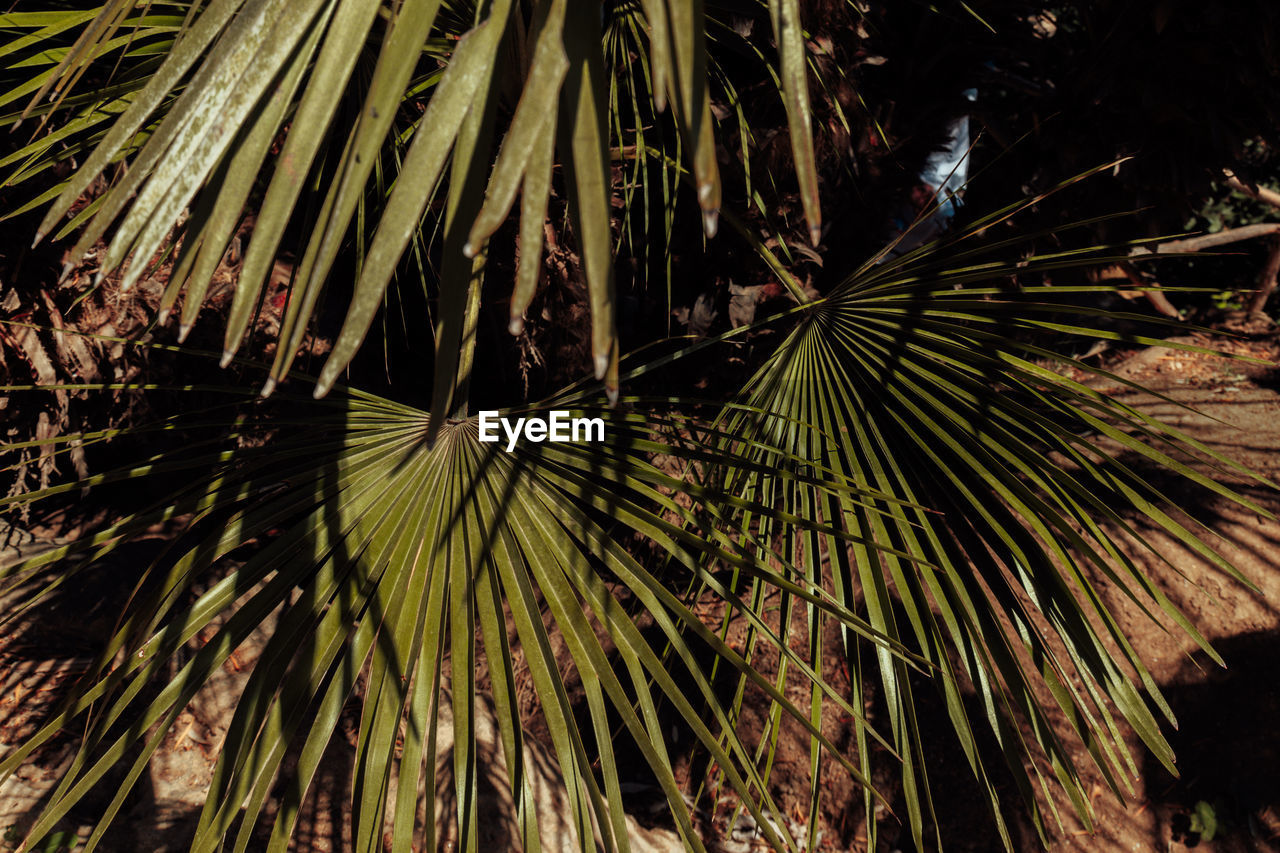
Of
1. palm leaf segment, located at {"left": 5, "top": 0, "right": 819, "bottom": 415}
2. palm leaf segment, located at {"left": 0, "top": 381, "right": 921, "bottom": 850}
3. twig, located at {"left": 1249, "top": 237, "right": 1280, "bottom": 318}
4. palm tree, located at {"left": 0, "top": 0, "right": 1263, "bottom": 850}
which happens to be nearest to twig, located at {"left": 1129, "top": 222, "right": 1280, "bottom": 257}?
twig, located at {"left": 1249, "top": 237, "right": 1280, "bottom": 318}

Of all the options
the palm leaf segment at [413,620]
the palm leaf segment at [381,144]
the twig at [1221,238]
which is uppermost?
the twig at [1221,238]

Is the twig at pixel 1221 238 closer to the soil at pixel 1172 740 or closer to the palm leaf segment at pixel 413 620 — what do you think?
the soil at pixel 1172 740

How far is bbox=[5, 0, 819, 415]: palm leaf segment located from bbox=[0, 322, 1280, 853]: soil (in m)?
1.76

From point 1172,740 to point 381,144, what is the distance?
2.78m

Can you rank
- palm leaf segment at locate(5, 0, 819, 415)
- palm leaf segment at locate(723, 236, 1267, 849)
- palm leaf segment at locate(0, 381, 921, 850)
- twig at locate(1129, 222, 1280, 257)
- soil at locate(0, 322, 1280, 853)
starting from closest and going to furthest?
palm leaf segment at locate(5, 0, 819, 415) → palm leaf segment at locate(0, 381, 921, 850) → palm leaf segment at locate(723, 236, 1267, 849) → soil at locate(0, 322, 1280, 853) → twig at locate(1129, 222, 1280, 257)

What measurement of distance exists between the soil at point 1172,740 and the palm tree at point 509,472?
73cm

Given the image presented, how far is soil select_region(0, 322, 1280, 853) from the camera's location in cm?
211

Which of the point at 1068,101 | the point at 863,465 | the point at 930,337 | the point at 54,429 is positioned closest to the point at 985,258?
the point at 1068,101

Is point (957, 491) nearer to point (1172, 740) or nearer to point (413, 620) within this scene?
point (413, 620)

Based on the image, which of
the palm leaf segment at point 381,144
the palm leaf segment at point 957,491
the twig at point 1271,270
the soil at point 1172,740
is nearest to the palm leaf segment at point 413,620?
the palm leaf segment at point 957,491

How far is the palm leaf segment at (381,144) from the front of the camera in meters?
0.60

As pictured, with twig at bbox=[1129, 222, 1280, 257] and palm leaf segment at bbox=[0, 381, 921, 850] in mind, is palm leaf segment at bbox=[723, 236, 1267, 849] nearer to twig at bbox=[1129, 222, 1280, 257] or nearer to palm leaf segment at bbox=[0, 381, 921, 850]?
palm leaf segment at bbox=[0, 381, 921, 850]

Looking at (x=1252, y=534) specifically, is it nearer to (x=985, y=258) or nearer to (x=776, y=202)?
(x=985, y=258)

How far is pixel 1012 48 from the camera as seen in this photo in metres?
2.19
